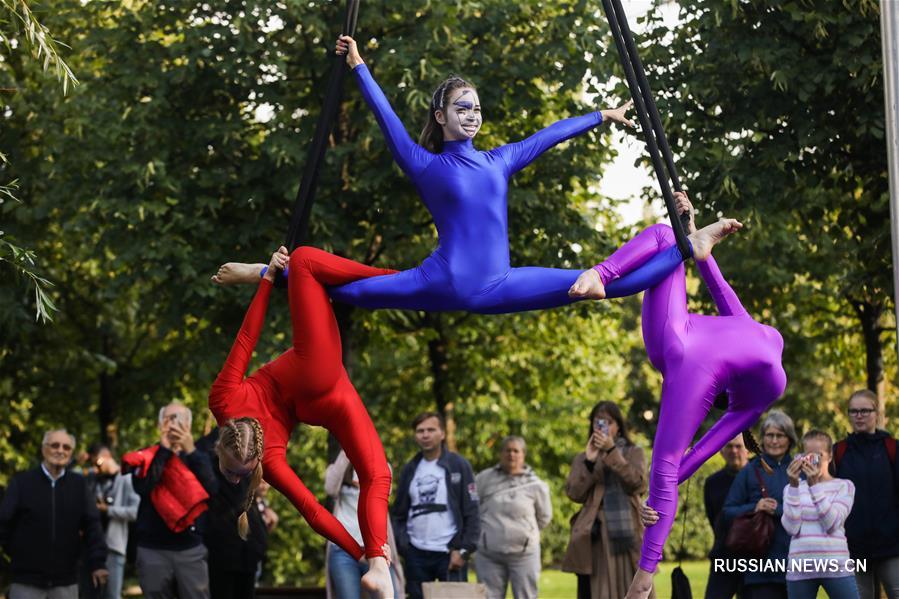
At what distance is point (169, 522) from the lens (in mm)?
7492

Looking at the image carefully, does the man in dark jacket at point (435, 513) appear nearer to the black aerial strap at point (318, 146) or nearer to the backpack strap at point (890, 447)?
the backpack strap at point (890, 447)

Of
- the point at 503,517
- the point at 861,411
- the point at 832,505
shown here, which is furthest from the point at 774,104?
the point at 832,505

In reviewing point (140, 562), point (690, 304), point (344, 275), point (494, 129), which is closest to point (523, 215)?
point (494, 129)

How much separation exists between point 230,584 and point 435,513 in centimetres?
139

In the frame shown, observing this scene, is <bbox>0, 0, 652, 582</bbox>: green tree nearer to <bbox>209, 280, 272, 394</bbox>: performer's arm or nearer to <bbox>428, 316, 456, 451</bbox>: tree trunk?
<bbox>428, 316, 456, 451</bbox>: tree trunk

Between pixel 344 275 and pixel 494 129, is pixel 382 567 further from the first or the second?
pixel 494 129

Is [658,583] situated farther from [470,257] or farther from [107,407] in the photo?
[470,257]

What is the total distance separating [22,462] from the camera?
16.3 meters

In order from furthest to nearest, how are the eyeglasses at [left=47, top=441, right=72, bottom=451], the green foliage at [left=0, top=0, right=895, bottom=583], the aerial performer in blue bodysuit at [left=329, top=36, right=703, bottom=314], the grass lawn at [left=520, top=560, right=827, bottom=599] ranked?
the grass lawn at [left=520, top=560, right=827, bottom=599] → the green foliage at [left=0, top=0, right=895, bottom=583] → the eyeglasses at [left=47, top=441, right=72, bottom=451] → the aerial performer in blue bodysuit at [left=329, top=36, right=703, bottom=314]

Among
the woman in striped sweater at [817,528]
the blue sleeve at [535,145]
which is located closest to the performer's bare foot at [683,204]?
the blue sleeve at [535,145]

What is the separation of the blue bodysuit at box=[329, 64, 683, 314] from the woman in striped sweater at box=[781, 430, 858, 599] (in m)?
2.27

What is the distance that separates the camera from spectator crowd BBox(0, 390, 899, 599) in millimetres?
6938

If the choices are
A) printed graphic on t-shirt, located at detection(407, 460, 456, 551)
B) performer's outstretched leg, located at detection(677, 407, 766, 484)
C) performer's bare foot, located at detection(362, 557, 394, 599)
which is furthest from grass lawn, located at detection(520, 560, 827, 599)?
performer's bare foot, located at detection(362, 557, 394, 599)

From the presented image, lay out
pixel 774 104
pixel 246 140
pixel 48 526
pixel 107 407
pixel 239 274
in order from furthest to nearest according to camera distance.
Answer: pixel 107 407 < pixel 246 140 < pixel 774 104 < pixel 48 526 < pixel 239 274
